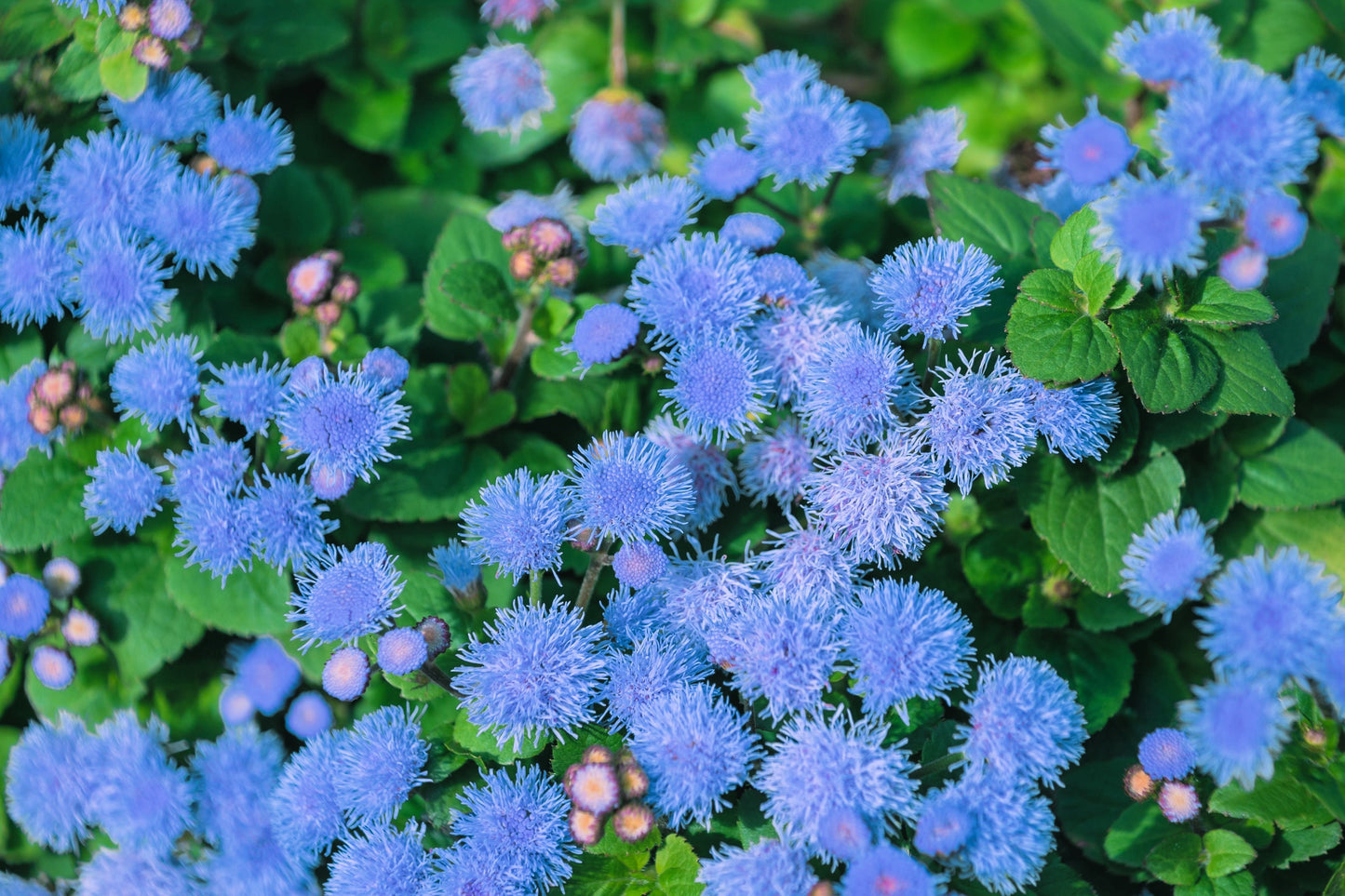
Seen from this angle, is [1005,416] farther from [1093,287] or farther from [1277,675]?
[1277,675]

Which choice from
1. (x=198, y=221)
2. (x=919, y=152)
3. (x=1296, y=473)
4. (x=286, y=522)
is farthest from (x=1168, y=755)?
(x=198, y=221)

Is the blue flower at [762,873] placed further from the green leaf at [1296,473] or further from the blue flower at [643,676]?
the green leaf at [1296,473]

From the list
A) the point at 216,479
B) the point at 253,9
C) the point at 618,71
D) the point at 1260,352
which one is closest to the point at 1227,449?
the point at 1260,352

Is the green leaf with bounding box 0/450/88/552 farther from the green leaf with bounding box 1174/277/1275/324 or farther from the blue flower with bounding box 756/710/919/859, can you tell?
the green leaf with bounding box 1174/277/1275/324

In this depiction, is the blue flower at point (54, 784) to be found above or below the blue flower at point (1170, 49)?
below

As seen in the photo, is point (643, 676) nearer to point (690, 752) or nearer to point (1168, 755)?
point (690, 752)

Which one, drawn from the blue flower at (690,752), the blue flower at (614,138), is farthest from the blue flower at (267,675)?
the blue flower at (614,138)

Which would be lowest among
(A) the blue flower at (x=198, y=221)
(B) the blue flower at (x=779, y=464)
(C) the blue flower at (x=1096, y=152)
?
(B) the blue flower at (x=779, y=464)
